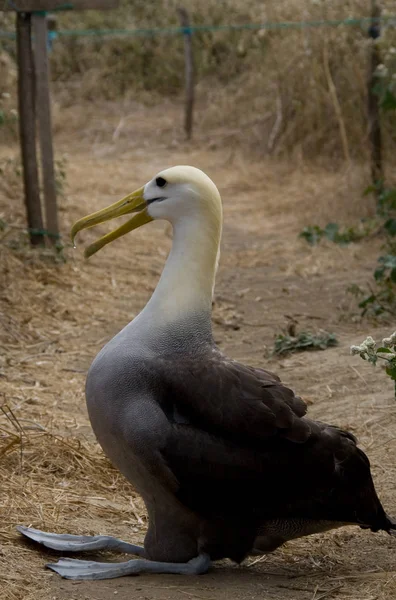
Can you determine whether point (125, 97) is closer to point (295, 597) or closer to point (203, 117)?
point (203, 117)

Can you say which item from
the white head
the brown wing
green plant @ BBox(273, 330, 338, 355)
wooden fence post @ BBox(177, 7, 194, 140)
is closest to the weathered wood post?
green plant @ BBox(273, 330, 338, 355)

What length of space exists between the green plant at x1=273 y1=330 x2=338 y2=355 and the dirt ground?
94 mm

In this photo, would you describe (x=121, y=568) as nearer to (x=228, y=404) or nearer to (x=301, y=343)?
(x=228, y=404)

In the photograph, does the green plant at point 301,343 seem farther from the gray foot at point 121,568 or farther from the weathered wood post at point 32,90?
the gray foot at point 121,568

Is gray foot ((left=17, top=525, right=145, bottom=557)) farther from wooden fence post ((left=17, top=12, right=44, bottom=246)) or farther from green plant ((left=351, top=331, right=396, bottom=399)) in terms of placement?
wooden fence post ((left=17, top=12, right=44, bottom=246))

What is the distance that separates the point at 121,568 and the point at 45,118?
5.04 metres

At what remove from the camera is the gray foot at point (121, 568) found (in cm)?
329

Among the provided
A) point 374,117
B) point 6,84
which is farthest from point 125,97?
point 374,117

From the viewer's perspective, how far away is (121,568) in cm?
333

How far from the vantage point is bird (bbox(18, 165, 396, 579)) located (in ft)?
10.7

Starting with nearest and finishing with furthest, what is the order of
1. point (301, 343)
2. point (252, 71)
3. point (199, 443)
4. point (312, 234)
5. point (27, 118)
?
point (199, 443) → point (301, 343) → point (27, 118) → point (312, 234) → point (252, 71)

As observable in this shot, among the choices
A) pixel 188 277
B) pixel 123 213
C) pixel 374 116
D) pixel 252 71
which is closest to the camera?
pixel 188 277

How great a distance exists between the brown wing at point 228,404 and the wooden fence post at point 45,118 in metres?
4.66

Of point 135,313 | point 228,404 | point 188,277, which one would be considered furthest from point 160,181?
point 135,313
